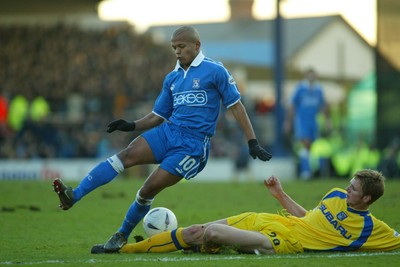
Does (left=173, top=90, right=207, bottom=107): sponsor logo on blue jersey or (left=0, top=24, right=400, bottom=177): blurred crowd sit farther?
(left=0, top=24, right=400, bottom=177): blurred crowd

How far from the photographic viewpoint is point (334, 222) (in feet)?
26.3

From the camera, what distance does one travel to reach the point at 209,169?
2552cm

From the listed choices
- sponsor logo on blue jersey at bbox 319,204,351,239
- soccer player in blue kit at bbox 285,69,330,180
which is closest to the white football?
sponsor logo on blue jersey at bbox 319,204,351,239

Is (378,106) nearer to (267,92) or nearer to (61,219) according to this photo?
(61,219)

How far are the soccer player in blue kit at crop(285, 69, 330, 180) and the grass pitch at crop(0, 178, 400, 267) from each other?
2.22 m

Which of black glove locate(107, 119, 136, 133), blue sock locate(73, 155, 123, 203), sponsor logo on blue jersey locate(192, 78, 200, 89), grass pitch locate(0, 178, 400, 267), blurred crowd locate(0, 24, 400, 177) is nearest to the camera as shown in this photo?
grass pitch locate(0, 178, 400, 267)

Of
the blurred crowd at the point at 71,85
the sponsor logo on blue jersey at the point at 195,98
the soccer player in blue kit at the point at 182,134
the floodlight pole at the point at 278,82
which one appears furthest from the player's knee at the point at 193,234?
the blurred crowd at the point at 71,85

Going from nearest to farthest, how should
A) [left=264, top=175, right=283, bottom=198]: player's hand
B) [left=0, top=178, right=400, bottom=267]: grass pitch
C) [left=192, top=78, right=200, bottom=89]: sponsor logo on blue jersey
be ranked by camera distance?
1. [left=0, top=178, right=400, bottom=267]: grass pitch
2. [left=264, top=175, right=283, bottom=198]: player's hand
3. [left=192, top=78, right=200, bottom=89]: sponsor logo on blue jersey

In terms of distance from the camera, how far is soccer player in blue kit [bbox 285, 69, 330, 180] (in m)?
21.5

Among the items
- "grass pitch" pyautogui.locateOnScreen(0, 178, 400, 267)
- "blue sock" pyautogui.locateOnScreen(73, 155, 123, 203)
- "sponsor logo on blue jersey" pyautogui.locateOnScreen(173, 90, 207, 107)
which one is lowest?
"grass pitch" pyautogui.locateOnScreen(0, 178, 400, 267)

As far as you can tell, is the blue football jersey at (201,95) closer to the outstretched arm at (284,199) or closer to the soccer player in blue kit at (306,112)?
the outstretched arm at (284,199)

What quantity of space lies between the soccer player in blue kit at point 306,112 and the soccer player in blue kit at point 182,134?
12349mm

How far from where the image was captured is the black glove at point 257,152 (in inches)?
332

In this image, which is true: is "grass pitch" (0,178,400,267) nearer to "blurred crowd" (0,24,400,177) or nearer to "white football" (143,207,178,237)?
"white football" (143,207,178,237)
